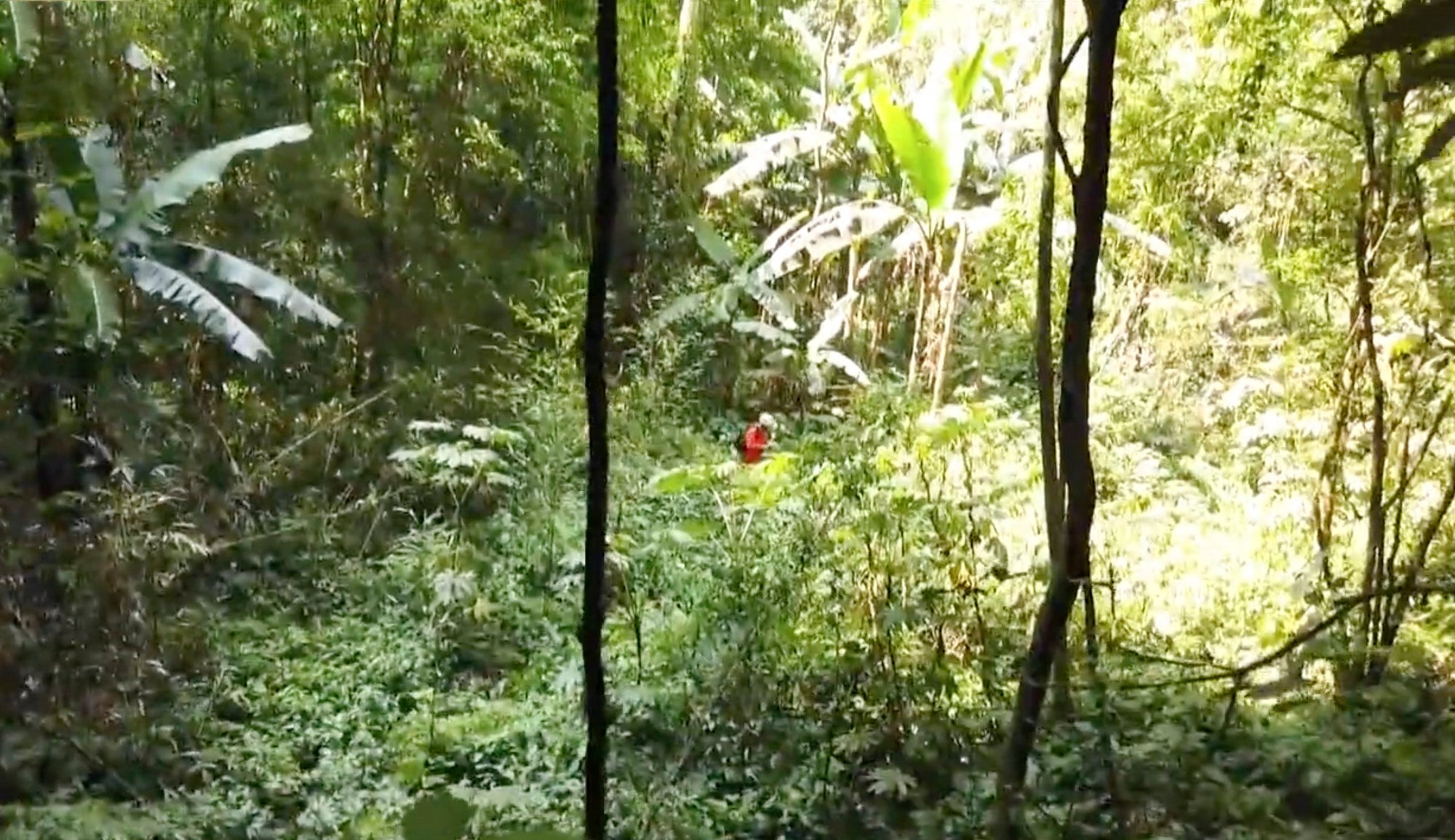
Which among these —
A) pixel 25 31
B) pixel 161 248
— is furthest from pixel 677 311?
pixel 25 31

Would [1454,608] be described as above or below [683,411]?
below

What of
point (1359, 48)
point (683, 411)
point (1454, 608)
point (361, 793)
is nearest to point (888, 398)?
point (683, 411)

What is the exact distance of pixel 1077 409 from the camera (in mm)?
2418

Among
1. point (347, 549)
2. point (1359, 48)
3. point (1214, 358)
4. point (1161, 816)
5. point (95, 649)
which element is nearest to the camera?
point (1359, 48)

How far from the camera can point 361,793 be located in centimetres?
330

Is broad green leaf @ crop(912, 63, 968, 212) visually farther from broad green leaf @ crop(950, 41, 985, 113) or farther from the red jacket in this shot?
the red jacket

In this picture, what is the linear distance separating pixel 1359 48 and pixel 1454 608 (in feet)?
9.19

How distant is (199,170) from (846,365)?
313cm

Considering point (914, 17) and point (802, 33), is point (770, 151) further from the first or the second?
point (914, 17)

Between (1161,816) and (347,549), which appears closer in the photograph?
(1161,816)

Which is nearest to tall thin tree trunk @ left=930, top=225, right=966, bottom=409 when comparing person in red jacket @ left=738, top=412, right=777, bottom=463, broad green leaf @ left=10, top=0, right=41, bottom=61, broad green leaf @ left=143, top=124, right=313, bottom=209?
person in red jacket @ left=738, top=412, right=777, bottom=463

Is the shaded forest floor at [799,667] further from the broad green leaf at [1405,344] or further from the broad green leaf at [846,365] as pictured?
the broad green leaf at [846,365]

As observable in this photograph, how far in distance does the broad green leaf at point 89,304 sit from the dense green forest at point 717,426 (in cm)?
1

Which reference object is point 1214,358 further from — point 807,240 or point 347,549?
point 347,549
